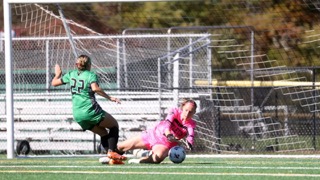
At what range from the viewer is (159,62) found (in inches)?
755

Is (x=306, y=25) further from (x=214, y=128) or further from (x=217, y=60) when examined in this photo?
(x=217, y=60)

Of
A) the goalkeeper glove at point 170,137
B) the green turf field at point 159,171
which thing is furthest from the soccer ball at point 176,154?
the green turf field at point 159,171

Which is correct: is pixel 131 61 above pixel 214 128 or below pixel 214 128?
above

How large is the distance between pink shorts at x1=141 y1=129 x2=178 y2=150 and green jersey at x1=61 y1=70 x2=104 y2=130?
0.69 metres

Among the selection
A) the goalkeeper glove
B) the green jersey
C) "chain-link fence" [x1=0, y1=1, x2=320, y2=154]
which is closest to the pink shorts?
the goalkeeper glove

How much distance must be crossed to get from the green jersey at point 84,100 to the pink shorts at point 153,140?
688mm

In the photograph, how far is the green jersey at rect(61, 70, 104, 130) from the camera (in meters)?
13.6

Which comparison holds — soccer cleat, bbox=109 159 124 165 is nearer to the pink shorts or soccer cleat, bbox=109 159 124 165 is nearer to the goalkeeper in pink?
the goalkeeper in pink

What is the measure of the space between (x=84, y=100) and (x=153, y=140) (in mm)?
1080

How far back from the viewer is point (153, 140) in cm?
1374

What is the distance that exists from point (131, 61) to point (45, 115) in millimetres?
2035

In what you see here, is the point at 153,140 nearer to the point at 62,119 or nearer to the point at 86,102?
the point at 86,102

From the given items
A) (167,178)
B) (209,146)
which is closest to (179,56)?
(209,146)

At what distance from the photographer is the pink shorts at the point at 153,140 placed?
44.4ft
